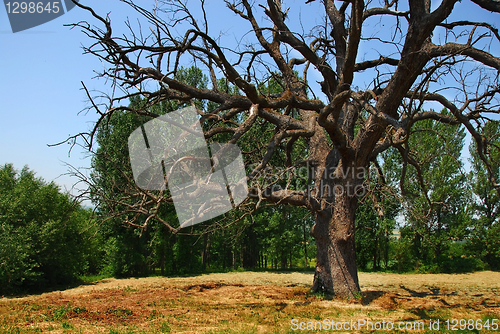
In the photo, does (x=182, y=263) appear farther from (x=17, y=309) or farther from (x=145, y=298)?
(x=17, y=309)

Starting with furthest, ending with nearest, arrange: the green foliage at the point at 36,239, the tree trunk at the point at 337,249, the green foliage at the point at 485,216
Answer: the green foliage at the point at 485,216 → the green foliage at the point at 36,239 → the tree trunk at the point at 337,249

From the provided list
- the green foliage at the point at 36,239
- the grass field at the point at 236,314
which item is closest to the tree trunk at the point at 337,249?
the grass field at the point at 236,314

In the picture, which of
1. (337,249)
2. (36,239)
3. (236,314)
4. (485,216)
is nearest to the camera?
(236,314)

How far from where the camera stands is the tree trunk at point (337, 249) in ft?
27.7

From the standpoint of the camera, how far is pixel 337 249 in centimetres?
852

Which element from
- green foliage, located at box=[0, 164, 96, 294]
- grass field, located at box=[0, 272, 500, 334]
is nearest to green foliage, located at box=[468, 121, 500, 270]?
grass field, located at box=[0, 272, 500, 334]

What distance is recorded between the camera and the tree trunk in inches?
332

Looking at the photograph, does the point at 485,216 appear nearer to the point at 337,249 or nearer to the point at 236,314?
the point at 337,249

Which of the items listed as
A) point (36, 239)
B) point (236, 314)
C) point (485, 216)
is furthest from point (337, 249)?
point (485, 216)

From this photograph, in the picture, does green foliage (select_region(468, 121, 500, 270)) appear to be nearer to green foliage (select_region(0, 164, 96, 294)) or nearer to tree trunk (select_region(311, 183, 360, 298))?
tree trunk (select_region(311, 183, 360, 298))

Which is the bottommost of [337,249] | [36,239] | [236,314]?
[236,314]

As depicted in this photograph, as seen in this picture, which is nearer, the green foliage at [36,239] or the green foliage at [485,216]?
the green foliage at [36,239]

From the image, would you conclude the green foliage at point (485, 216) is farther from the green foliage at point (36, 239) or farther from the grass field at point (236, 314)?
the green foliage at point (36, 239)

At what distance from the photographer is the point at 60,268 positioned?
47.6ft
